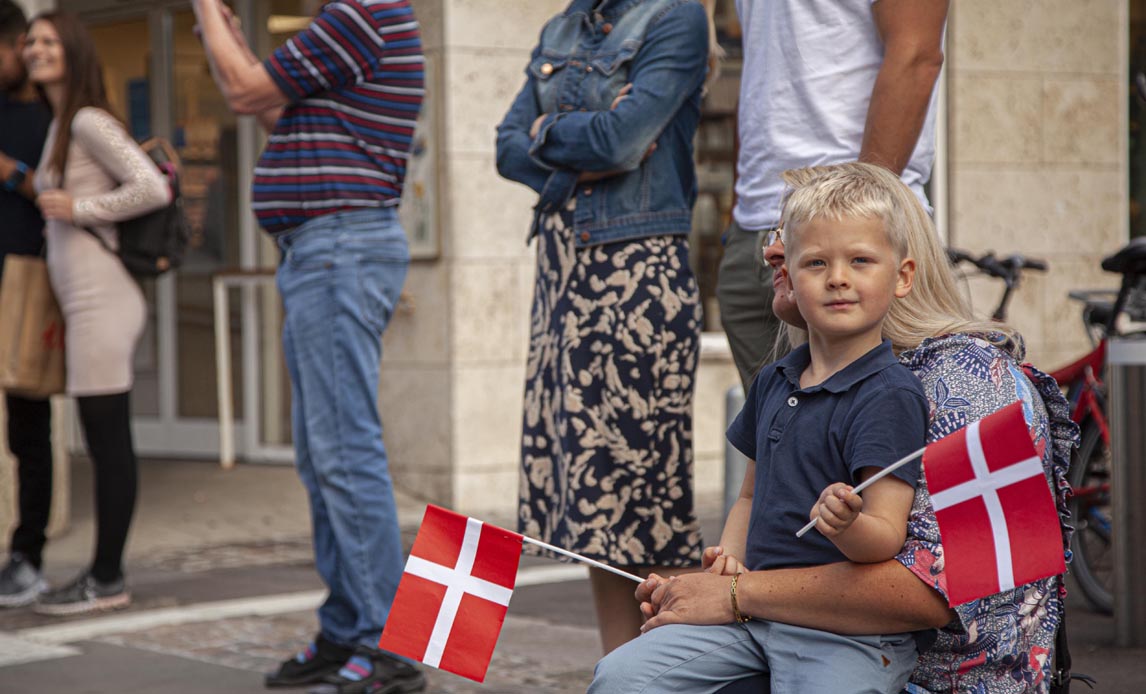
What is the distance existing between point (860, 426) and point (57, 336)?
13.0 feet

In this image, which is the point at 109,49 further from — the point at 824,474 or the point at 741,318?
the point at 824,474

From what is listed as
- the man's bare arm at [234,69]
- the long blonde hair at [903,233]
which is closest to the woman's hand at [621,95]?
the man's bare arm at [234,69]

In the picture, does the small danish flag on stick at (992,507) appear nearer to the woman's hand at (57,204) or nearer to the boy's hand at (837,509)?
the boy's hand at (837,509)

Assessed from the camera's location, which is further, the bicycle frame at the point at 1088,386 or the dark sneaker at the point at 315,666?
the bicycle frame at the point at 1088,386

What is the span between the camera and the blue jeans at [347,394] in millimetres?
4219

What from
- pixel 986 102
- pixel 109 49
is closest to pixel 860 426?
pixel 986 102

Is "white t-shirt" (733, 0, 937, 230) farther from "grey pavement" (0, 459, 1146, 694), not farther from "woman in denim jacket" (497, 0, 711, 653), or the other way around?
"grey pavement" (0, 459, 1146, 694)

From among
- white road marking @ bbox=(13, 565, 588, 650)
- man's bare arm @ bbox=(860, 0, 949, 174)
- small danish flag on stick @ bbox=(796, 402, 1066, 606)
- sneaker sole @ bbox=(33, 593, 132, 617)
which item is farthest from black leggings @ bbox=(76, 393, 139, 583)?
small danish flag on stick @ bbox=(796, 402, 1066, 606)

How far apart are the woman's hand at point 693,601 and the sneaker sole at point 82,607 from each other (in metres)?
3.50

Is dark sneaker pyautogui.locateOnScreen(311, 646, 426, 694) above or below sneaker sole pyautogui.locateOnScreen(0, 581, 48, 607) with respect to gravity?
above

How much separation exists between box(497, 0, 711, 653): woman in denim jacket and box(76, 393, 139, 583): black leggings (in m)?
2.16

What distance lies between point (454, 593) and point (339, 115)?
2066mm

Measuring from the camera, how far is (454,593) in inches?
97.8

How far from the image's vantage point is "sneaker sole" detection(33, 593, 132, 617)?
213 inches
